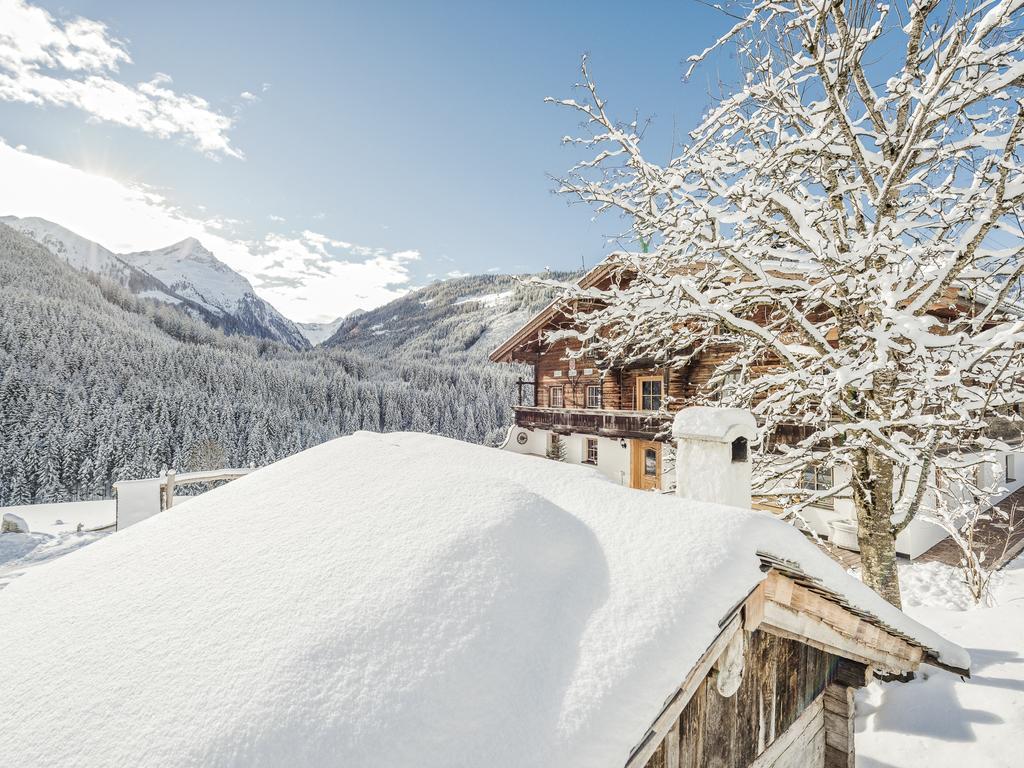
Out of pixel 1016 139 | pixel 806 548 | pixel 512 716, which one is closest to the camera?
pixel 512 716

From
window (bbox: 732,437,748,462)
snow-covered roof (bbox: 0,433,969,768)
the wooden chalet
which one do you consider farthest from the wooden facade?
the wooden chalet

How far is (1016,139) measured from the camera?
390 centimetres

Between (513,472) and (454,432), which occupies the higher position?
(513,472)

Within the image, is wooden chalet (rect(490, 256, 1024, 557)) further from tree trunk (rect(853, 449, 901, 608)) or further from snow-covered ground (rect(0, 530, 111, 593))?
snow-covered ground (rect(0, 530, 111, 593))

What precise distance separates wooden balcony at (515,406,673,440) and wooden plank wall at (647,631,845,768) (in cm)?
940

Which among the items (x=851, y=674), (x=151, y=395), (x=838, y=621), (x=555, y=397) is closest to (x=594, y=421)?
(x=555, y=397)

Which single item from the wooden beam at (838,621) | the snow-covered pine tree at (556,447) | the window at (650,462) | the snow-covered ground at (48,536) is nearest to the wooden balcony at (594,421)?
the snow-covered pine tree at (556,447)

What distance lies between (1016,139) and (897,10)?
196 centimetres

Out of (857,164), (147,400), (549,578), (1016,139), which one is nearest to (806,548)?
(549,578)

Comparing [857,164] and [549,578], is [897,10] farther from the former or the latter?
[549,578]

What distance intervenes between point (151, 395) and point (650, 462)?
133 feet

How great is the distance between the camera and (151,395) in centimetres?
3709

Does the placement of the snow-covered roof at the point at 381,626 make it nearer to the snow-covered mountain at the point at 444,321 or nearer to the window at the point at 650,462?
the window at the point at 650,462

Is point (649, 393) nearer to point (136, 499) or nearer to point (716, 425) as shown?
point (716, 425)
